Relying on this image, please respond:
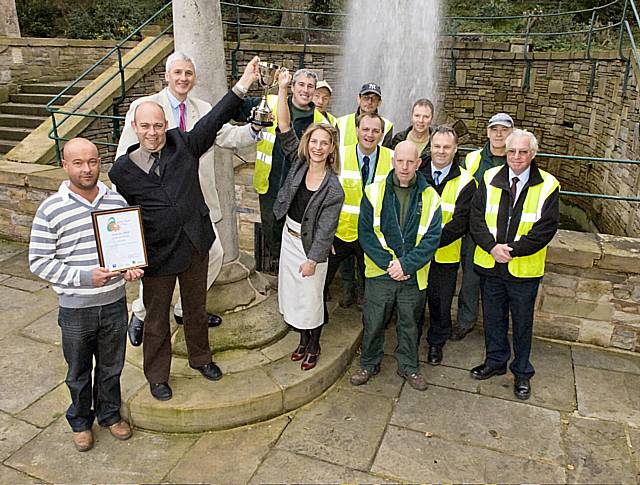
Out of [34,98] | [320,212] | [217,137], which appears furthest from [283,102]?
[34,98]

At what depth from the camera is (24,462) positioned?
10.3ft

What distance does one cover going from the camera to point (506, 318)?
3.91m

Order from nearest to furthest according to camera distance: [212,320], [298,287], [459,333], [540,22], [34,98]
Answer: [298,287] < [212,320] < [459,333] < [34,98] < [540,22]

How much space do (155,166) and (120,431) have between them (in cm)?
161

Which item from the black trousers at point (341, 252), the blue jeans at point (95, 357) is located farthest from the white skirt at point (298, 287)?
the blue jeans at point (95, 357)

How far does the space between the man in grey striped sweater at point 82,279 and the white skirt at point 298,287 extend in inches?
43.7

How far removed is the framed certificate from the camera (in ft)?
8.87

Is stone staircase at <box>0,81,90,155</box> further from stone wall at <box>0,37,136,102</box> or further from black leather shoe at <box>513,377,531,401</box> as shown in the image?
black leather shoe at <box>513,377,531,401</box>

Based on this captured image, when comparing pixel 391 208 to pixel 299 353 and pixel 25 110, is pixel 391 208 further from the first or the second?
pixel 25 110

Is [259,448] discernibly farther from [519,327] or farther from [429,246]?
[519,327]

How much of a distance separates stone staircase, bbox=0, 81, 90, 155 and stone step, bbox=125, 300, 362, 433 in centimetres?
704

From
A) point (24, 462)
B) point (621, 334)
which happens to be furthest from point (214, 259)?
point (621, 334)

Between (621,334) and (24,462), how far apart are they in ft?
14.3

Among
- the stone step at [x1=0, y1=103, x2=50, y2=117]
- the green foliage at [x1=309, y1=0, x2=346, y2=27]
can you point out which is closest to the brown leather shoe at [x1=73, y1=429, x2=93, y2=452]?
the stone step at [x1=0, y1=103, x2=50, y2=117]
